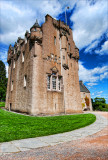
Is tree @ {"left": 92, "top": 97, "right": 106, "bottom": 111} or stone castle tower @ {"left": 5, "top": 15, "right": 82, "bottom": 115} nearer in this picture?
stone castle tower @ {"left": 5, "top": 15, "right": 82, "bottom": 115}

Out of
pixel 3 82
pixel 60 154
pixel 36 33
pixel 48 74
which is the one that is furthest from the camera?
pixel 3 82

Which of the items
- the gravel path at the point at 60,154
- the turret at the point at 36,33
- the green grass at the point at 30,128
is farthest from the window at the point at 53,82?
the gravel path at the point at 60,154

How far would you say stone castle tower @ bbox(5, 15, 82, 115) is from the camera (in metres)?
14.8

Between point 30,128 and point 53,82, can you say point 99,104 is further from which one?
point 30,128

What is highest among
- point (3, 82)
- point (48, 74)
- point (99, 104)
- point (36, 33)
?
point (36, 33)

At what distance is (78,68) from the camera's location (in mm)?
22094

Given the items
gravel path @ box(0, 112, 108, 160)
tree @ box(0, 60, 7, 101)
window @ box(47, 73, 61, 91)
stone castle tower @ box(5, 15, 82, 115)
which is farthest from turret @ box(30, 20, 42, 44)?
tree @ box(0, 60, 7, 101)

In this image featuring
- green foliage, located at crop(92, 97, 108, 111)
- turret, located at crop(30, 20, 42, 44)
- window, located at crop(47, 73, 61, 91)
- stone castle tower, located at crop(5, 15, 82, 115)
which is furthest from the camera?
green foliage, located at crop(92, 97, 108, 111)

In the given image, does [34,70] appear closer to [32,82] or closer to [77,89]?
[32,82]

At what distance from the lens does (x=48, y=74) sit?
16.4 metres

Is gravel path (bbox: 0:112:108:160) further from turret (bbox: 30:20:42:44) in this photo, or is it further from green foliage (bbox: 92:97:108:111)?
green foliage (bbox: 92:97:108:111)

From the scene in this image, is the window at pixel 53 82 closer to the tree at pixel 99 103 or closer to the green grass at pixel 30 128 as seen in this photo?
the green grass at pixel 30 128

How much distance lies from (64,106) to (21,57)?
11.7 meters

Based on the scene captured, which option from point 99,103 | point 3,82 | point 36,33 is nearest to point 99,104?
point 99,103
